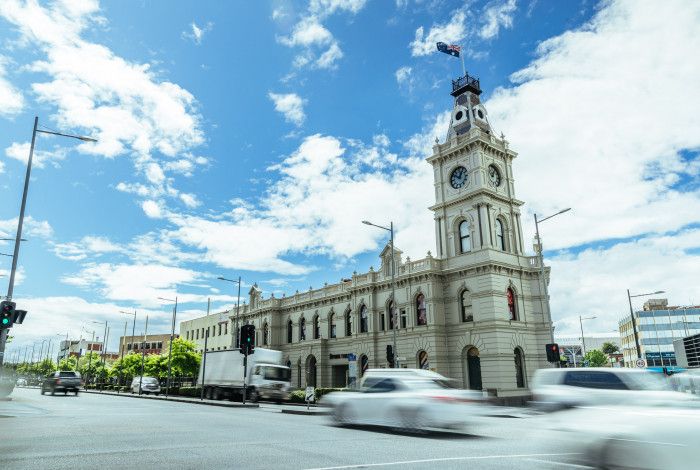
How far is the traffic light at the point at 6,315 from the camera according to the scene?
16.5 meters

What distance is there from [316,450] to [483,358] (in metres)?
A: 27.0

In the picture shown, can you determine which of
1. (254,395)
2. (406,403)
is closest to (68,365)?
(254,395)

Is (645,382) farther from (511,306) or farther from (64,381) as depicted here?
(64,381)

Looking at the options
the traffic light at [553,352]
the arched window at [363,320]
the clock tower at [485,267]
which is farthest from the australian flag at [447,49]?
the traffic light at [553,352]

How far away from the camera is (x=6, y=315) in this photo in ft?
54.5

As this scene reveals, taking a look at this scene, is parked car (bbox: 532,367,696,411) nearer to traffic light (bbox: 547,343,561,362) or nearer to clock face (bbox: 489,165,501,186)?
traffic light (bbox: 547,343,561,362)

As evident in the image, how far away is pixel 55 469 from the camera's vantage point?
23.3 feet

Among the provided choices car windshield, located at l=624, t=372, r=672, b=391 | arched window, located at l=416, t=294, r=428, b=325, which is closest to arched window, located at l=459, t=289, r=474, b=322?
arched window, located at l=416, t=294, r=428, b=325

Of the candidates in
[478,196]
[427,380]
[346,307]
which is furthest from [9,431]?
[346,307]

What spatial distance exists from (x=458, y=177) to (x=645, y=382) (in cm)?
3132

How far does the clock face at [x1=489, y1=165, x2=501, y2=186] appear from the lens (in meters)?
38.7

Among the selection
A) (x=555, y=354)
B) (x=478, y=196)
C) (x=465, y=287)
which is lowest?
(x=555, y=354)

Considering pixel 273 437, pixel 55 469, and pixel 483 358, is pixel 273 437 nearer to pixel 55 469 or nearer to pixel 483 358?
pixel 55 469

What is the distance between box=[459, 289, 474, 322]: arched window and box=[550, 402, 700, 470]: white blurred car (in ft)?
94.9
